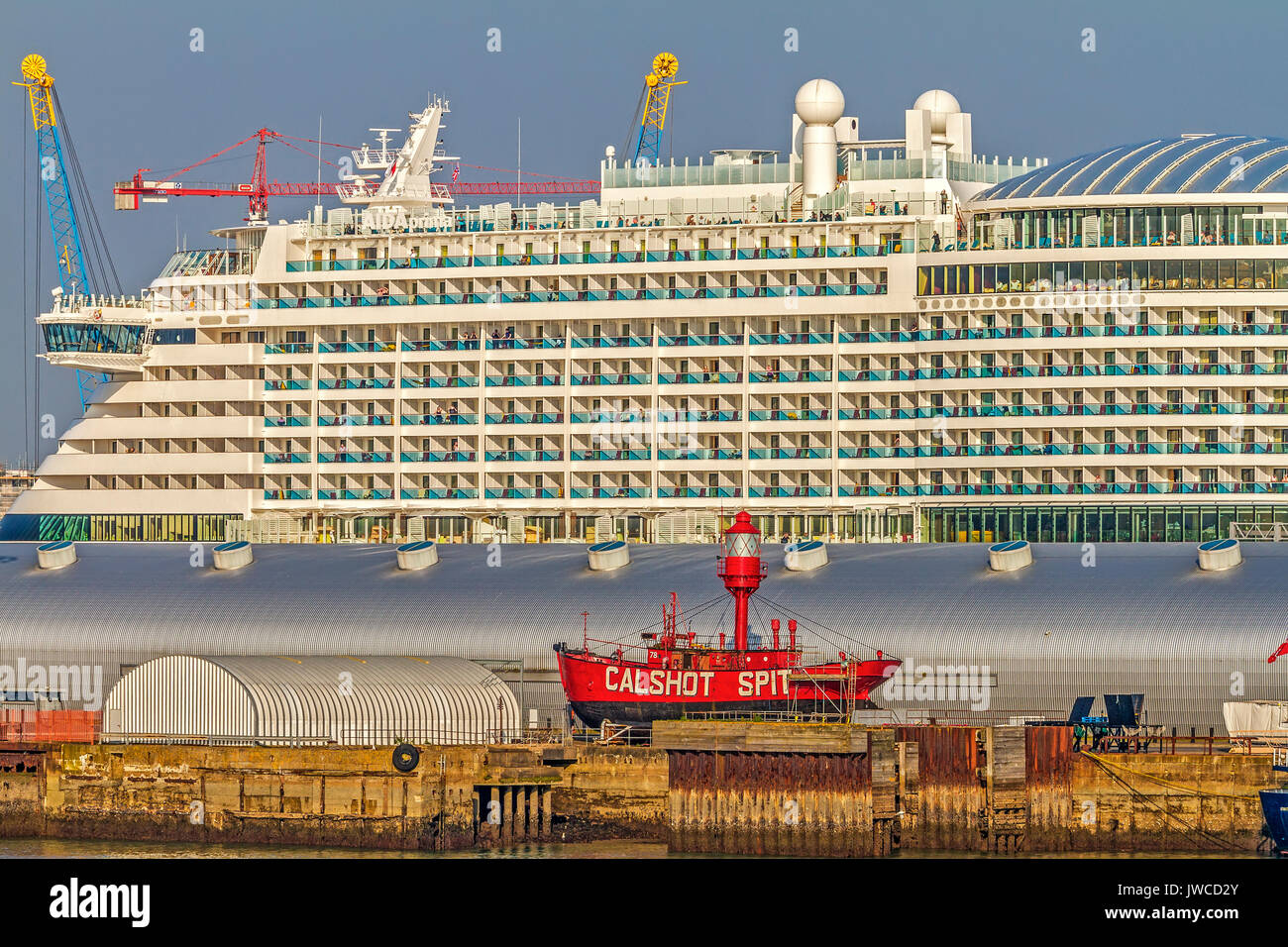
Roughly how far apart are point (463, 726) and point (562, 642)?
759 cm

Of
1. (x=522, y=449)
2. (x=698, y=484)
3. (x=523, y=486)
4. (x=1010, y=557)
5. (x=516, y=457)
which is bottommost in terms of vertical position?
(x=1010, y=557)

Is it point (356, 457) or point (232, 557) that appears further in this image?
point (356, 457)

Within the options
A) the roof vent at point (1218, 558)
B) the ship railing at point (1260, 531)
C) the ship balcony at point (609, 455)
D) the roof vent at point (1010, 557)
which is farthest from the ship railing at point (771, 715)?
the ship balcony at point (609, 455)

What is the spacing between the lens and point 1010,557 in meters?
96.3

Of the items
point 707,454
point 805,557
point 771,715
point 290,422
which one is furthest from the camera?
point 290,422

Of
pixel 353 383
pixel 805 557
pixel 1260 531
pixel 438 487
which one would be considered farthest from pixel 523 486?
pixel 1260 531

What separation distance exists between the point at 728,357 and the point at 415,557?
14.6 m

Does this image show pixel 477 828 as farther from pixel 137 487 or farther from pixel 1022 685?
pixel 137 487

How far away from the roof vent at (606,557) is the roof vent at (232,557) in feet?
43.6

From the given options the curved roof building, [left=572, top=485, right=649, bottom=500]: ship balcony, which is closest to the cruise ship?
[left=572, top=485, right=649, bottom=500]: ship balcony

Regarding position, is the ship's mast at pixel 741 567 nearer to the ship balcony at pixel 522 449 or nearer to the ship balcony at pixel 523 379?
the ship balcony at pixel 522 449

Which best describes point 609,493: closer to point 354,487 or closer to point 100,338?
point 354,487

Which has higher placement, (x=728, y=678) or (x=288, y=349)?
(x=288, y=349)

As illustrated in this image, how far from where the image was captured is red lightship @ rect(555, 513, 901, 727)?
287 ft
